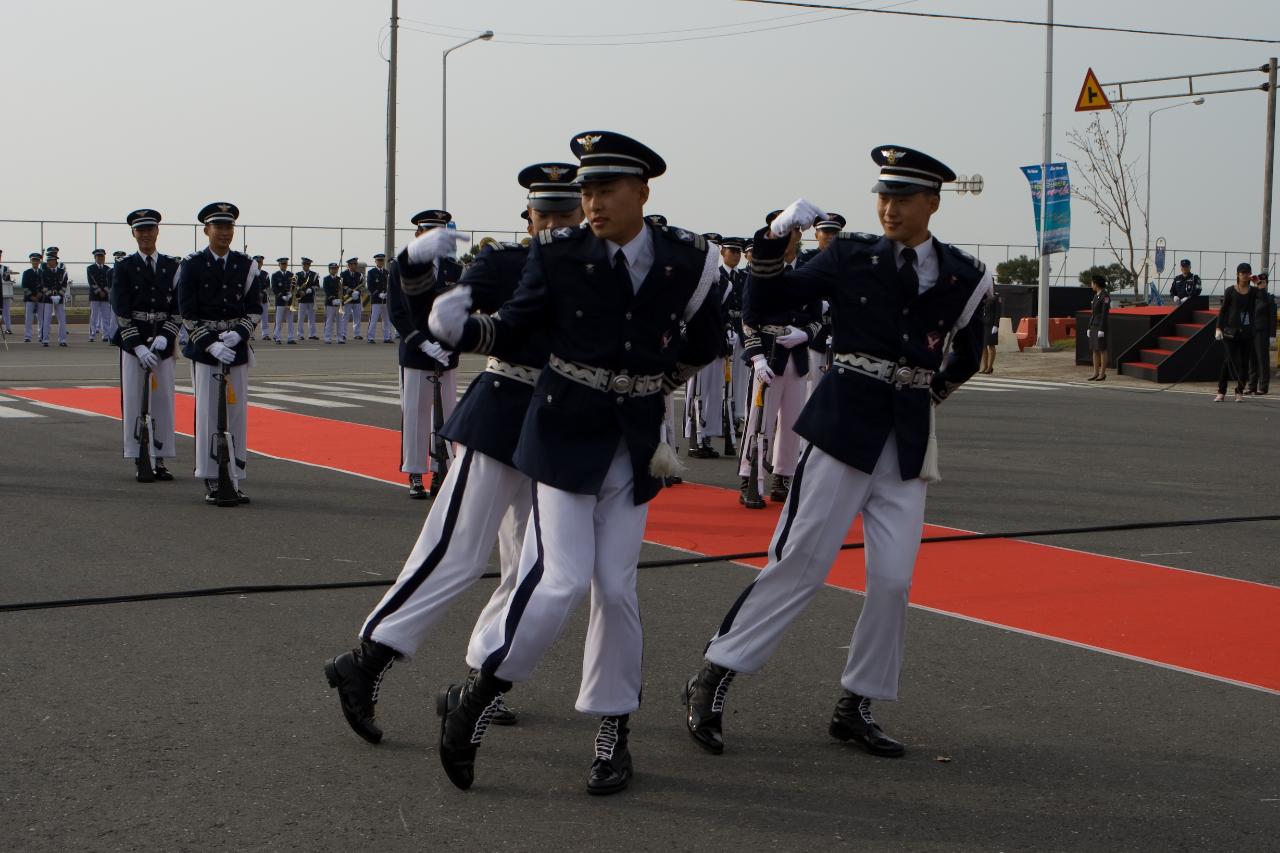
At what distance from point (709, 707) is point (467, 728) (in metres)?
0.95

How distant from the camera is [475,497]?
5480mm

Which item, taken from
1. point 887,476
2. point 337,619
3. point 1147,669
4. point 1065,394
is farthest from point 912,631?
point 1065,394

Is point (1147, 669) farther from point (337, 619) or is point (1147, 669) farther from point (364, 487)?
point (364, 487)

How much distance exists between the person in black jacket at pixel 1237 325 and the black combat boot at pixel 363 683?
1955 centimetres

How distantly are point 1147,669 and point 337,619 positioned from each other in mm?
3645

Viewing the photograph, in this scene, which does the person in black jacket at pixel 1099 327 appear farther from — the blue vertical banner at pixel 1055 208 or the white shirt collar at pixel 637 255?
the white shirt collar at pixel 637 255

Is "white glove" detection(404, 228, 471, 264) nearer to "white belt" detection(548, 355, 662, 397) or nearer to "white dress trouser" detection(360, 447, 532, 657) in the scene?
"white belt" detection(548, 355, 662, 397)

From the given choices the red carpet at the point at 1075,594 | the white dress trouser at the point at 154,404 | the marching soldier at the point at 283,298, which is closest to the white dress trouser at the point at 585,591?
the red carpet at the point at 1075,594

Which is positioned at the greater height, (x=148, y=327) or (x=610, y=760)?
(x=148, y=327)

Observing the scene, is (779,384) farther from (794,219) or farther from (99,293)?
(99,293)

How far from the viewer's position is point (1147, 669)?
6504mm

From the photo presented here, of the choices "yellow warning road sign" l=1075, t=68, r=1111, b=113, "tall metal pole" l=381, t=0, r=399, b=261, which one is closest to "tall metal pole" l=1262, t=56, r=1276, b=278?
"yellow warning road sign" l=1075, t=68, r=1111, b=113

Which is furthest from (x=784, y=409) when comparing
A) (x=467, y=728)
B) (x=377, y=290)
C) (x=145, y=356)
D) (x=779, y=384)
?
(x=377, y=290)

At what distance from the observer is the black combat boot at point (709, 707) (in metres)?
5.28
